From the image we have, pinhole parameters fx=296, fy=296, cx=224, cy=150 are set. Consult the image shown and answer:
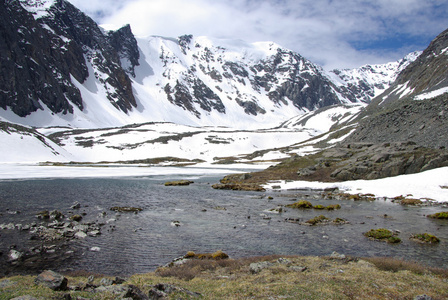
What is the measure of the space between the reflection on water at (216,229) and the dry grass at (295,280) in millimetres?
2633

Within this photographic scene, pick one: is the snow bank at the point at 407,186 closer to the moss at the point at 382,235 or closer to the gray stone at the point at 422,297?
the moss at the point at 382,235

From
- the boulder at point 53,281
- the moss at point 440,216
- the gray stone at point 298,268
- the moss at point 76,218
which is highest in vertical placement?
the boulder at point 53,281

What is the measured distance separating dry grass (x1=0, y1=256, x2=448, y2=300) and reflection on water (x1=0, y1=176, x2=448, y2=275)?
2.63 metres

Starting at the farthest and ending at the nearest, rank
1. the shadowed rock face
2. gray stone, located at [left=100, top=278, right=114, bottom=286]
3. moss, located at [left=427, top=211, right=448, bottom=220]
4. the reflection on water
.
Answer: the shadowed rock face, moss, located at [left=427, top=211, right=448, bottom=220], the reflection on water, gray stone, located at [left=100, top=278, right=114, bottom=286]

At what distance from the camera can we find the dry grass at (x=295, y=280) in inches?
422

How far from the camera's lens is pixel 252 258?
55.7 feet

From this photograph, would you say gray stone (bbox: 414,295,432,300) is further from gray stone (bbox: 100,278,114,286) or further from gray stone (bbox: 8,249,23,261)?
gray stone (bbox: 8,249,23,261)

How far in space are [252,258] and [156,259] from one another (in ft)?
18.5

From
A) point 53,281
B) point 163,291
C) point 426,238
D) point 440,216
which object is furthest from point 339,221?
point 53,281

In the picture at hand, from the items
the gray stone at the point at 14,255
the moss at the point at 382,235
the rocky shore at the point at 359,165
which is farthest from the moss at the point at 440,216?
the gray stone at the point at 14,255

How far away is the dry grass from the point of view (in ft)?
35.2

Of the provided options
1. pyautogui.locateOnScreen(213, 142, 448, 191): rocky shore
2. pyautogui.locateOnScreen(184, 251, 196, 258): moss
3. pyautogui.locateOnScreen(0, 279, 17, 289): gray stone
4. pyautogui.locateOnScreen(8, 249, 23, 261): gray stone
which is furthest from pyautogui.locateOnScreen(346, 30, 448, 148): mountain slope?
pyautogui.locateOnScreen(0, 279, 17, 289): gray stone

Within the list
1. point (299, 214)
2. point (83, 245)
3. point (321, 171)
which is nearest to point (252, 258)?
point (83, 245)

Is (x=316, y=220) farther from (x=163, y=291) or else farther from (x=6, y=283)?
(x=6, y=283)
